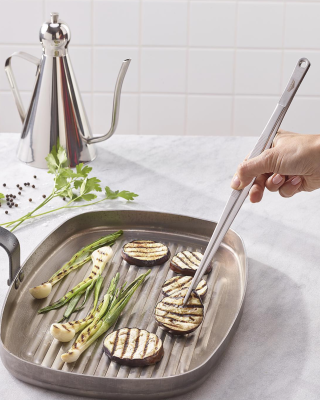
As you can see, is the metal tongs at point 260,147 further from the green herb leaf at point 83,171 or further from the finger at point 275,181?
the green herb leaf at point 83,171

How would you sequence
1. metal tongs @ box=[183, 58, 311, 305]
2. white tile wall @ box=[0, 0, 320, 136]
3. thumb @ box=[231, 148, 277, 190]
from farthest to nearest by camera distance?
white tile wall @ box=[0, 0, 320, 136] → thumb @ box=[231, 148, 277, 190] → metal tongs @ box=[183, 58, 311, 305]

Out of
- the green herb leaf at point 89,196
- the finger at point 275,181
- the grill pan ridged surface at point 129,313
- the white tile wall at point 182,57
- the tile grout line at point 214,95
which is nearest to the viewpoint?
the grill pan ridged surface at point 129,313

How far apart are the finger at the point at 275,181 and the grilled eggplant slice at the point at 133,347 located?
518 mm

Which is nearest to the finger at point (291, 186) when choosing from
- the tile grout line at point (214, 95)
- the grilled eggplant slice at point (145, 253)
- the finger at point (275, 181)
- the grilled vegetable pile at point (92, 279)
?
the finger at point (275, 181)

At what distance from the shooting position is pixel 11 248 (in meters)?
0.99

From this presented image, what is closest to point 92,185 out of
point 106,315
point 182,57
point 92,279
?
point 92,279

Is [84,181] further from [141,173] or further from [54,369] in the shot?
[54,369]

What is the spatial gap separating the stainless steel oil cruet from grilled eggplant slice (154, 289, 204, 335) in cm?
65

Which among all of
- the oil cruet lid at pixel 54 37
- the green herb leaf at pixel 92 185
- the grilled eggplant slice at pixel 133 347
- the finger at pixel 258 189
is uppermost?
the oil cruet lid at pixel 54 37

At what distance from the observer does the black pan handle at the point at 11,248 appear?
99 cm

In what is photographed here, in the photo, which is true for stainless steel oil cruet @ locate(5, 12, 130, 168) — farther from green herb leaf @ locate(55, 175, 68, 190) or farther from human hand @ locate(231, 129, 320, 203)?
human hand @ locate(231, 129, 320, 203)

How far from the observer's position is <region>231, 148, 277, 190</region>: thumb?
1.04 meters

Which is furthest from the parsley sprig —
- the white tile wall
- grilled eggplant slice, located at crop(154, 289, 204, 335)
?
the white tile wall

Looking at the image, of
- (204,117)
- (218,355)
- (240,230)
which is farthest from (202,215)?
(204,117)
